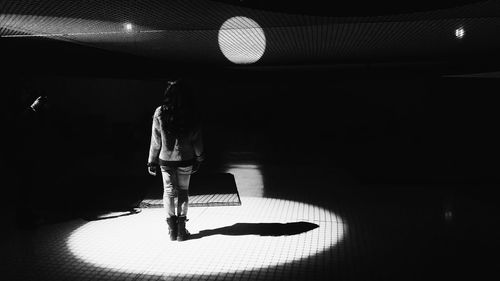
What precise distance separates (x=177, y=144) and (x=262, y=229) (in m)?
1.26

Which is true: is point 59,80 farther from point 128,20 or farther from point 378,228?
point 378,228

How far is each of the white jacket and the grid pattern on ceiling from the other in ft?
3.09

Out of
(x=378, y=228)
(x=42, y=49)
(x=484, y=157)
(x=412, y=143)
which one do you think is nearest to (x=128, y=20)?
(x=378, y=228)

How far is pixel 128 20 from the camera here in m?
3.54

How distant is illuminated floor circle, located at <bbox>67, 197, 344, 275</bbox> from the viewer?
2.90 meters

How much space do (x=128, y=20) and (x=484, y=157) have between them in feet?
24.6

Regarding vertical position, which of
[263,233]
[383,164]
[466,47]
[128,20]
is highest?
Answer: [466,47]

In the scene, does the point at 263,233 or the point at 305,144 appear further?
the point at 305,144

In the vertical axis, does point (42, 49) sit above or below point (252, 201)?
above

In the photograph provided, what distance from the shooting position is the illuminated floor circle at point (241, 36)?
12.2ft

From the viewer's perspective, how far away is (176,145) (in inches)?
128

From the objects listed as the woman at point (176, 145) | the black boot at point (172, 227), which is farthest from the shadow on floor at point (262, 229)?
the woman at point (176, 145)

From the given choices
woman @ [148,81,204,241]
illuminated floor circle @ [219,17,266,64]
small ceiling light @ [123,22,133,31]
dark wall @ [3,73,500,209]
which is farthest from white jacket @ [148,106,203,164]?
dark wall @ [3,73,500,209]

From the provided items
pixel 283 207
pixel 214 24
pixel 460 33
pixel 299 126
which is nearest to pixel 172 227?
Result: pixel 283 207
